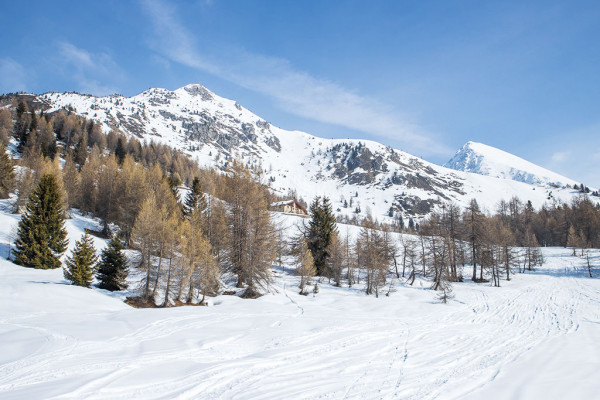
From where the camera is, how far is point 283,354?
32.5 ft

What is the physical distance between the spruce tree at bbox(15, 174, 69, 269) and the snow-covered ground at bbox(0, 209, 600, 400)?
10175 mm

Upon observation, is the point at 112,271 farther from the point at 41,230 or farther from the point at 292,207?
the point at 292,207

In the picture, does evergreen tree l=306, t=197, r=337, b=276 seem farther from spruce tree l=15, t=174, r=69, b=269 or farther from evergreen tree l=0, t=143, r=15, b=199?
evergreen tree l=0, t=143, r=15, b=199

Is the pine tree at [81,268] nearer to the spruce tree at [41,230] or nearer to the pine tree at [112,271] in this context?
the pine tree at [112,271]

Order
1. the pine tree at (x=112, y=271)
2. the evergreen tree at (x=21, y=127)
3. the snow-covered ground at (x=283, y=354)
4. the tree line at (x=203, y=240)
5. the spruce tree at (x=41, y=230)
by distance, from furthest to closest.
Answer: the evergreen tree at (x=21, y=127) → the spruce tree at (x=41, y=230) → the pine tree at (x=112, y=271) → the tree line at (x=203, y=240) → the snow-covered ground at (x=283, y=354)

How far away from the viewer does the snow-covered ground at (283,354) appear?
7223mm

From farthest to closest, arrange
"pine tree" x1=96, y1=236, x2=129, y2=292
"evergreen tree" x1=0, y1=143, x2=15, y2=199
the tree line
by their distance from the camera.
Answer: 1. "evergreen tree" x1=0, y1=143, x2=15, y2=199
2. "pine tree" x1=96, y1=236, x2=129, y2=292
3. the tree line

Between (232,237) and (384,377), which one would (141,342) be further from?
(232,237)

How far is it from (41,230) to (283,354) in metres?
31.1

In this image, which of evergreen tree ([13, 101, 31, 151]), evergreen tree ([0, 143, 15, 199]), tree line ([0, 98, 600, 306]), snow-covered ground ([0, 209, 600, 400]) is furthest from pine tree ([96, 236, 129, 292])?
evergreen tree ([13, 101, 31, 151])

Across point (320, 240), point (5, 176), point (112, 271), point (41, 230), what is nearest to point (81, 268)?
point (112, 271)

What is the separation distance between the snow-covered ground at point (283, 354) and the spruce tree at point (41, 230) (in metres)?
10.2

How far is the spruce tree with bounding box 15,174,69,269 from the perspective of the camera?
28.0m

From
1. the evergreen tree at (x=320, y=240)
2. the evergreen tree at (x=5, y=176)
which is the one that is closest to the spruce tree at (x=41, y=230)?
the evergreen tree at (x=5, y=176)
